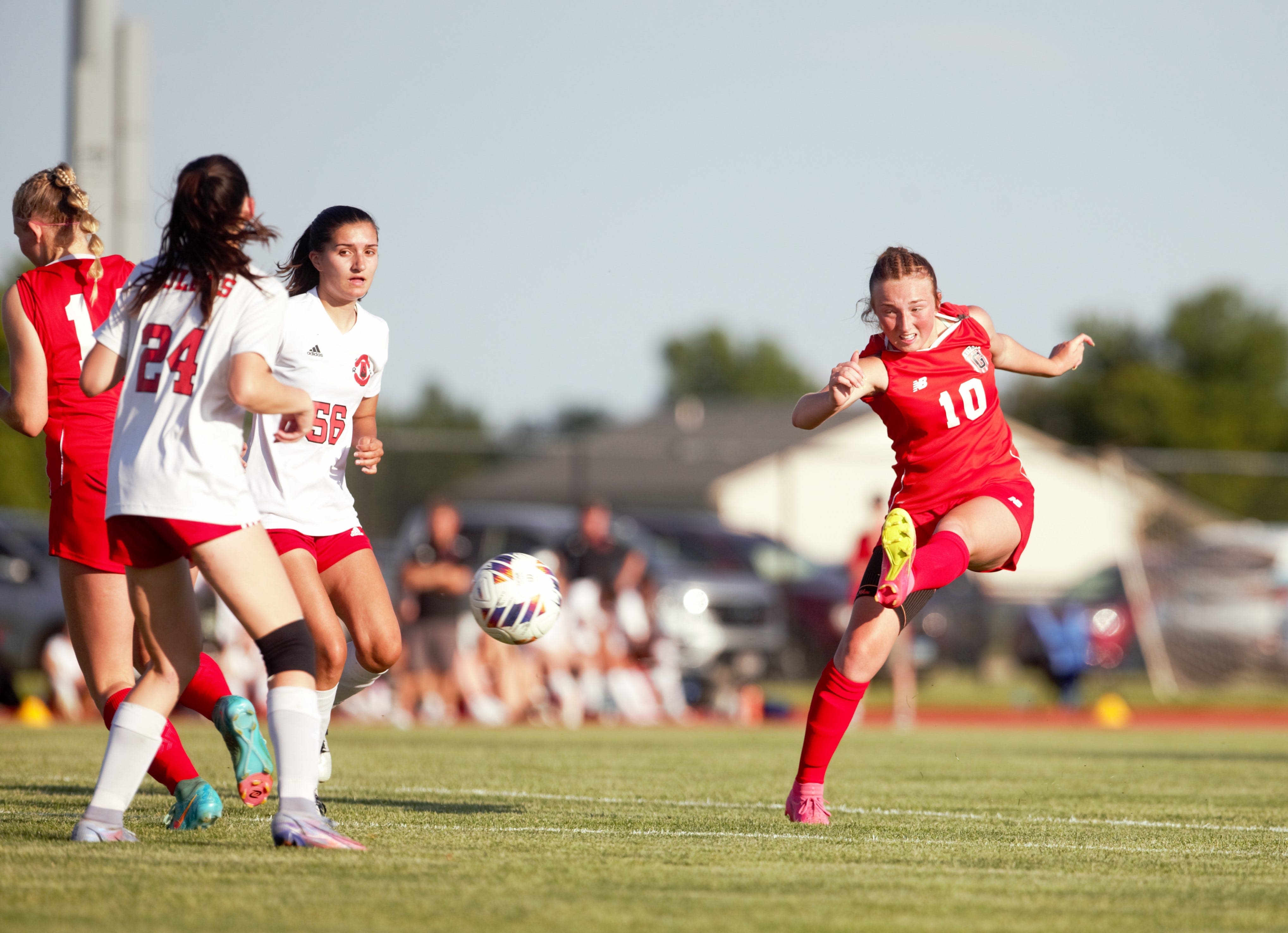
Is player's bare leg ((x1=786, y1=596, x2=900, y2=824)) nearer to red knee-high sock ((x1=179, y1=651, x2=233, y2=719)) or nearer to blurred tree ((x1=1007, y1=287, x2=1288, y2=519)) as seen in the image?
red knee-high sock ((x1=179, y1=651, x2=233, y2=719))

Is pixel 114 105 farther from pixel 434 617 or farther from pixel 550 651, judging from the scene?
pixel 550 651

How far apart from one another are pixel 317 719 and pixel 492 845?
793mm

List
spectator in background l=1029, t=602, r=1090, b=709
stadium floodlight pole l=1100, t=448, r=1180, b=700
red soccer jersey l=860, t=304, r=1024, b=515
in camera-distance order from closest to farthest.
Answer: red soccer jersey l=860, t=304, r=1024, b=515, spectator in background l=1029, t=602, r=1090, b=709, stadium floodlight pole l=1100, t=448, r=1180, b=700

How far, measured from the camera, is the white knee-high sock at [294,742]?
4746mm

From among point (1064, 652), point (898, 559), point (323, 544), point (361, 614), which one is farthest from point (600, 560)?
point (898, 559)

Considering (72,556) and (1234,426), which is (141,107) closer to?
(72,556)

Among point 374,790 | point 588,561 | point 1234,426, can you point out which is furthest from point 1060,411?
point 374,790

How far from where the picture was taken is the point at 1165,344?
298 feet

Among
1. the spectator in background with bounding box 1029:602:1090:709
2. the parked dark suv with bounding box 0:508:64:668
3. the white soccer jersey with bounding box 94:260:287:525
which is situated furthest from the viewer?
the spectator in background with bounding box 1029:602:1090:709

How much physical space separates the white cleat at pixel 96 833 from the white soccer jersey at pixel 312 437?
1236 mm

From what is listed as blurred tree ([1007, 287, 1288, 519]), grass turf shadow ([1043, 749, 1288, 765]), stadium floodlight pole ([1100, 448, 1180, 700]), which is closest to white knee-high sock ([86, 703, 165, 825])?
grass turf shadow ([1043, 749, 1288, 765])

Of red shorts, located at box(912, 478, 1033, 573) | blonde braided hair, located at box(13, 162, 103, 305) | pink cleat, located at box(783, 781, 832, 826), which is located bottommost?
pink cleat, located at box(783, 781, 832, 826)

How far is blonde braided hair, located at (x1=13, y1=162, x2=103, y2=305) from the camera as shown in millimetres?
5797

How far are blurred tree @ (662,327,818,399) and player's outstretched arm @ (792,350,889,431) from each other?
105344 mm
